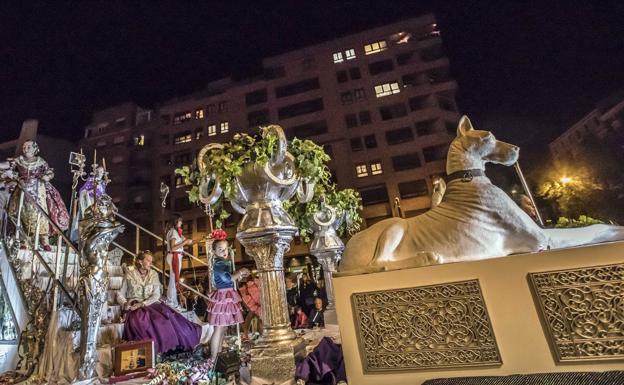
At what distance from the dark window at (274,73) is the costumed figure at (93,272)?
2859cm

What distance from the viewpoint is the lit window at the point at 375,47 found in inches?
1088

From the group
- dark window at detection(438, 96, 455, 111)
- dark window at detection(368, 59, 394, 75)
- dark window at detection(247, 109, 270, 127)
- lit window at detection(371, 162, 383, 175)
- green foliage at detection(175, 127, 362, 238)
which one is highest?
dark window at detection(368, 59, 394, 75)

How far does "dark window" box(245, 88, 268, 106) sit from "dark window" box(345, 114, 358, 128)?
852 centimetres

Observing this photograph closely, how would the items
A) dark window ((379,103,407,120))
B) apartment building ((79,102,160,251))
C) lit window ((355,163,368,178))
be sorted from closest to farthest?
1. lit window ((355,163,368,178))
2. dark window ((379,103,407,120))
3. apartment building ((79,102,160,251))

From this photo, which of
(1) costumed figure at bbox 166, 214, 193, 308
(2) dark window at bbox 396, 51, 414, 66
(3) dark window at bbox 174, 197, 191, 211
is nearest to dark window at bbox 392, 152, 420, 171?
(2) dark window at bbox 396, 51, 414, 66

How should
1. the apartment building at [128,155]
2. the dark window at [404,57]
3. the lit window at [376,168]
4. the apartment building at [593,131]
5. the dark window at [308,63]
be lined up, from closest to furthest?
the apartment building at [593,131]
the lit window at [376,168]
the dark window at [404,57]
the dark window at [308,63]
the apartment building at [128,155]

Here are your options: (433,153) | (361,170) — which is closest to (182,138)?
(361,170)

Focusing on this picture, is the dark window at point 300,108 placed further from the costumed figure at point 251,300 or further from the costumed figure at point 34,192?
the costumed figure at point 251,300

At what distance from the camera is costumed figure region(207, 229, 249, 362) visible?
3967mm

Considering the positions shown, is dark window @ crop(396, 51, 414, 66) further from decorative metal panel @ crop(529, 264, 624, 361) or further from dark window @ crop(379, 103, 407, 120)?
decorative metal panel @ crop(529, 264, 624, 361)

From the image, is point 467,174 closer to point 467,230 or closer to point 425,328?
point 467,230

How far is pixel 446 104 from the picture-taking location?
26.3 metres

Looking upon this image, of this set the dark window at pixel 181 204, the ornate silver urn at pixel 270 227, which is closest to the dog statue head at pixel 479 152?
the ornate silver urn at pixel 270 227

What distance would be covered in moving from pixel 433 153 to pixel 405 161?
2.19 metres
